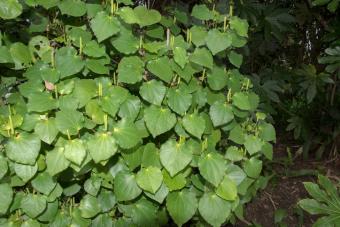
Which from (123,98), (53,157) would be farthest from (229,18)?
(53,157)

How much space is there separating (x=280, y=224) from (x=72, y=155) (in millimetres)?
1403

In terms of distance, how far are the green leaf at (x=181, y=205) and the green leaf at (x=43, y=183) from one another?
383 millimetres

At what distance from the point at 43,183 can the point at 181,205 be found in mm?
451

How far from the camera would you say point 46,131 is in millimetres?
1188

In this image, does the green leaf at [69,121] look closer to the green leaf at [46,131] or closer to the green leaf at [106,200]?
the green leaf at [46,131]

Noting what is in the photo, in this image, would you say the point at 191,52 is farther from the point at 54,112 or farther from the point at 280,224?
the point at 280,224

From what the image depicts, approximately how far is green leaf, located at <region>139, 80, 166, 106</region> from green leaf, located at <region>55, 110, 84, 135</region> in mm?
203

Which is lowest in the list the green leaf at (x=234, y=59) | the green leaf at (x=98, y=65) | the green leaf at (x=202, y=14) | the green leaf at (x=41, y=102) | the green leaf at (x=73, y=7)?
the green leaf at (x=41, y=102)

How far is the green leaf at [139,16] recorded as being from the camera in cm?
126

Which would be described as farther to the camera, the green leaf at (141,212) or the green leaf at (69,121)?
the green leaf at (141,212)

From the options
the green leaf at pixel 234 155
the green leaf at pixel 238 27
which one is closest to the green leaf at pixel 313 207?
the green leaf at pixel 234 155

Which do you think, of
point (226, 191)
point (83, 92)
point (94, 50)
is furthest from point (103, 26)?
point (226, 191)

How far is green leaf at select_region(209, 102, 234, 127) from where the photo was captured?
1384 millimetres

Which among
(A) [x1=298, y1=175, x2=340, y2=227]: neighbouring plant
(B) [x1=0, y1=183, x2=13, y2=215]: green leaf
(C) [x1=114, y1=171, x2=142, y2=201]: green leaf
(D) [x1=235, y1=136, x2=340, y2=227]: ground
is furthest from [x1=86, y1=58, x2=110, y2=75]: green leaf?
(D) [x1=235, y1=136, x2=340, y2=227]: ground
